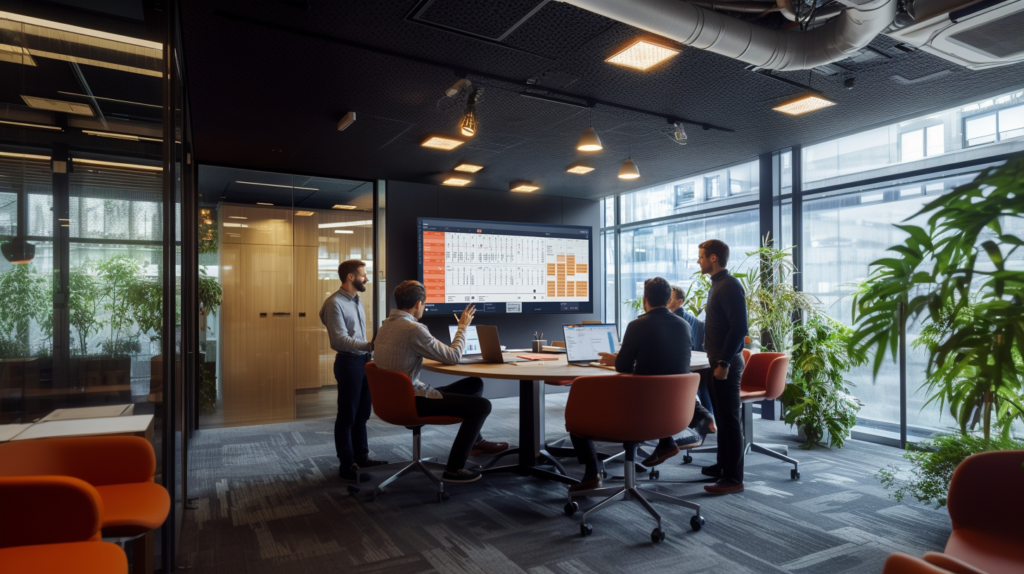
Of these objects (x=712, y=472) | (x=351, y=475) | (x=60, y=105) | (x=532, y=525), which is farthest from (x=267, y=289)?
(x=712, y=472)

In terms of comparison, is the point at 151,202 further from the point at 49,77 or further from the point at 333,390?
the point at 333,390

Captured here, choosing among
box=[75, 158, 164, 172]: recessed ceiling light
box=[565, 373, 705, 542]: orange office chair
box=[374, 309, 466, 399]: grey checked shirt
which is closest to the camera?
box=[75, 158, 164, 172]: recessed ceiling light

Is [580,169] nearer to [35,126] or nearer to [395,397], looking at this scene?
[395,397]

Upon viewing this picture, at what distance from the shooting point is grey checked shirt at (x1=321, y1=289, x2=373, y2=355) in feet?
14.1

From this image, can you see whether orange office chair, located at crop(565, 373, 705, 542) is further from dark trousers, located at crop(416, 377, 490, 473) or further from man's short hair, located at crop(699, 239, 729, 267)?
man's short hair, located at crop(699, 239, 729, 267)

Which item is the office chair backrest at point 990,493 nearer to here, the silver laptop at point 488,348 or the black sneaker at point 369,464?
the silver laptop at point 488,348

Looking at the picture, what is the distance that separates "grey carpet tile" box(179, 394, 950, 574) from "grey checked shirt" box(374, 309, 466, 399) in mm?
797

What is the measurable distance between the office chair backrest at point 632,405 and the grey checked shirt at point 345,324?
1.77m

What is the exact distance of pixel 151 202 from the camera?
255 cm

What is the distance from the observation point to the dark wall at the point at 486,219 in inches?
275

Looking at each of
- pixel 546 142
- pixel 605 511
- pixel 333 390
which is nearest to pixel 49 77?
pixel 605 511

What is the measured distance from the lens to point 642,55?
3.60 metres

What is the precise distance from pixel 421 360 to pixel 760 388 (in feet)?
8.36

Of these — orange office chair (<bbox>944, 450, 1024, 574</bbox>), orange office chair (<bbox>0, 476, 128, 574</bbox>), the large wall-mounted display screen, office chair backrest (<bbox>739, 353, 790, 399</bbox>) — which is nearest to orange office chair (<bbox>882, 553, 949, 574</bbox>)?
orange office chair (<bbox>944, 450, 1024, 574</bbox>)
